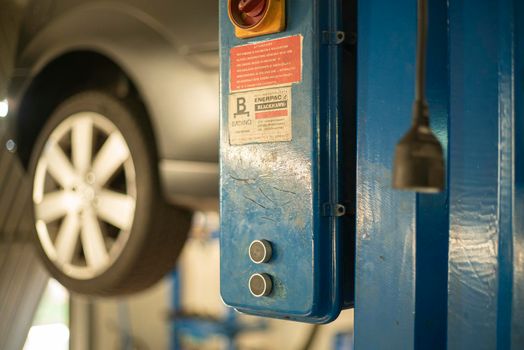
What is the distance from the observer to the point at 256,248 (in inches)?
51.0

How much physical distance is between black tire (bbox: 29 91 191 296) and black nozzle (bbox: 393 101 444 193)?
0.98m

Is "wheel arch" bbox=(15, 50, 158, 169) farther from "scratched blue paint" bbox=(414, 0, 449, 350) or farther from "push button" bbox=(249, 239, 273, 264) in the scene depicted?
"scratched blue paint" bbox=(414, 0, 449, 350)

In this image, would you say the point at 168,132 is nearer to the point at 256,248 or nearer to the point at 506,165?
the point at 256,248

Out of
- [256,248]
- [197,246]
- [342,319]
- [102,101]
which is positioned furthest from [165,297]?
[256,248]

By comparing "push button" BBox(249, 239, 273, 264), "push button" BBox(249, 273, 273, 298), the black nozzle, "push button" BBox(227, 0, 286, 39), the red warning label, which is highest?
"push button" BBox(227, 0, 286, 39)

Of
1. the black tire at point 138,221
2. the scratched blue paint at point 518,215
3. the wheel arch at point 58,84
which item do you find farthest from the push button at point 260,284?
the wheel arch at point 58,84

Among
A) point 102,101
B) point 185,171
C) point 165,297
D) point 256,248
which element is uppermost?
point 102,101

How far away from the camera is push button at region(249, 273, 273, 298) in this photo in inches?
50.3

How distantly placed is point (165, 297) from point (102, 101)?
4811 mm

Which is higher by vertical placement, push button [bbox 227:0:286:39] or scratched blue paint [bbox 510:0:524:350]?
push button [bbox 227:0:286:39]

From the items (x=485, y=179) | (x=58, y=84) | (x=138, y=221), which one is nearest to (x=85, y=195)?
(x=138, y=221)

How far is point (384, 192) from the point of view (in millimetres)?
1164

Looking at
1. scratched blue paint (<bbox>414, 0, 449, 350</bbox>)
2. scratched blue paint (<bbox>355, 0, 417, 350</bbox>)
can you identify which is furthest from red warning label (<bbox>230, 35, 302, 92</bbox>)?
scratched blue paint (<bbox>414, 0, 449, 350</bbox>)

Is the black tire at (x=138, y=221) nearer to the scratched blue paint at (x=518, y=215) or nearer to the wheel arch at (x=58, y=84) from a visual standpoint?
the wheel arch at (x=58, y=84)
